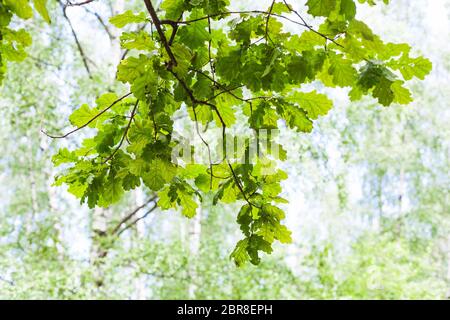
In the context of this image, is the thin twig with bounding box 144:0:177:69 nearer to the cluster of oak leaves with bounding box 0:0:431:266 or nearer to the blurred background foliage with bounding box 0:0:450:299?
the cluster of oak leaves with bounding box 0:0:431:266

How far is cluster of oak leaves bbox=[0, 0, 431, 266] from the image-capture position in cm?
116

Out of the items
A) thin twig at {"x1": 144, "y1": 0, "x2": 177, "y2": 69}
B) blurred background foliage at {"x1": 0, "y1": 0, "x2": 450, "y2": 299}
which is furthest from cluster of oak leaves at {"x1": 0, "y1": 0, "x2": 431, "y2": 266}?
blurred background foliage at {"x1": 0, "y1": 0, "x2": 450, "y2": 299}

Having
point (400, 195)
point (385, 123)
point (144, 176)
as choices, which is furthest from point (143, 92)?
point (400, 195)

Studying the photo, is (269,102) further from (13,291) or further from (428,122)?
(428,122)

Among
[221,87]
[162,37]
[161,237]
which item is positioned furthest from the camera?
[161,237]

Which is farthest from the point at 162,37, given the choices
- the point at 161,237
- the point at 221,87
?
the point at 161,237

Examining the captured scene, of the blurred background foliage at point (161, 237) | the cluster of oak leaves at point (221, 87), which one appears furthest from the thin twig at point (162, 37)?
the blurred background foliage at point (161, 237)

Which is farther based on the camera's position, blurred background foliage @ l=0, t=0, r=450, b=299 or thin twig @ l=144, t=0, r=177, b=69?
blurred background foliage @ l=0, t=0, r=450, b=299

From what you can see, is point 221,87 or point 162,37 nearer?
point 162,37

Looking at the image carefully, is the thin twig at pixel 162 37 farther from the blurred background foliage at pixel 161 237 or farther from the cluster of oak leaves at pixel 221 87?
the blurred background foliage at pixel 161 237

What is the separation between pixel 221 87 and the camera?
4.36 ft

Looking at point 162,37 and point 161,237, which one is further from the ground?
point 161,237

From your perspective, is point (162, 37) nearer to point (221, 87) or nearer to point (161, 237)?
point (221, 87)

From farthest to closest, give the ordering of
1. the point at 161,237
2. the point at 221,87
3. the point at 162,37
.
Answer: the point at 161,237 < the point at 221,87 < the point at 162,37
